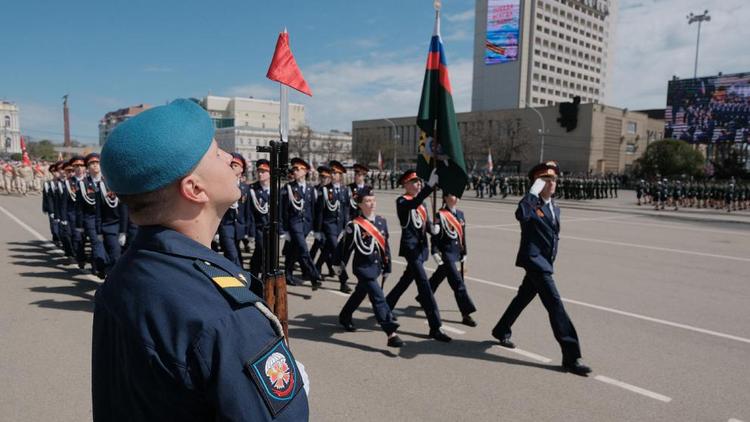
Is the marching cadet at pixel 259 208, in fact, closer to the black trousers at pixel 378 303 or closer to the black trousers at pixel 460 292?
the black trousers at pixel 378 303

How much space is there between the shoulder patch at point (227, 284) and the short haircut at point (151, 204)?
18 cm

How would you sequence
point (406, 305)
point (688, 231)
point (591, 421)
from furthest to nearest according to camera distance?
point (688, 231) → point (406, 305) → point (591, 421)

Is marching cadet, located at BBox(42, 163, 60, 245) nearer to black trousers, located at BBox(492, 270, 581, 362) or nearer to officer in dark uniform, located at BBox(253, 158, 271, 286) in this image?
officer in dark uniform, located at BBox(253, 158, 271, 286)

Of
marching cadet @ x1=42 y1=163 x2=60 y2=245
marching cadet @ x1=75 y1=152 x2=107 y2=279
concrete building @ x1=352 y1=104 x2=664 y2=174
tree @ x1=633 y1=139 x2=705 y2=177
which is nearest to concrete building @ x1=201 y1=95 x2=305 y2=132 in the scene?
concrete building @ x1=352 y1=104 x2=664 y2=174

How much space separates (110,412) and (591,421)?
3529 millimetres

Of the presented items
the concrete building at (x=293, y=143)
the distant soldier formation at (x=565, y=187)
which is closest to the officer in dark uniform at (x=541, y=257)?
the distant soldier formation at (x=565, y=187)

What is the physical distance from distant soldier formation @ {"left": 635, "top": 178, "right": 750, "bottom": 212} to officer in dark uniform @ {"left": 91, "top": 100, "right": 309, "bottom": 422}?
91.8 ft

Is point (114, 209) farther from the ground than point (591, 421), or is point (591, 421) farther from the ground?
point (114, 209)

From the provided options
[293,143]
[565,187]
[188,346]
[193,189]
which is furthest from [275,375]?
[293,143]

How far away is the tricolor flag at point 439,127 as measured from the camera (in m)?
5.45

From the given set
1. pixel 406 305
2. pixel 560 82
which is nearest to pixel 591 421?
pixel 406 305

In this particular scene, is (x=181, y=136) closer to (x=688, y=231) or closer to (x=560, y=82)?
(x=688, y=231)

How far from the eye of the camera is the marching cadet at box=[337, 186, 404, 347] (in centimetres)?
520

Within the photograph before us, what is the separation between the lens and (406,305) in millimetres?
6848
